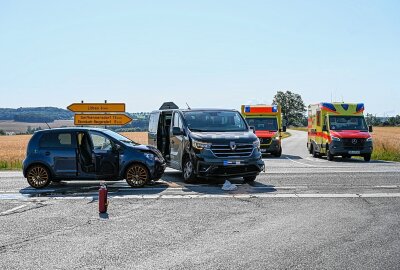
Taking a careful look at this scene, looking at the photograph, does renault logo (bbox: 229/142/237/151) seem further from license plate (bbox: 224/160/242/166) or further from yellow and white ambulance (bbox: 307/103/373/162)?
yellow and white ambulance (bbox: 307/103/373/162)

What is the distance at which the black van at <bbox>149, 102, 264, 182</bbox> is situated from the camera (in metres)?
13.5

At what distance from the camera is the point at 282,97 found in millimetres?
193625

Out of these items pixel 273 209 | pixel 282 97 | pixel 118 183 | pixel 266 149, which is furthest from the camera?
pixel 282 97

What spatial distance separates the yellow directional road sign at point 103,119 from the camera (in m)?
25.7

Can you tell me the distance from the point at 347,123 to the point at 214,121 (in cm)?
1257

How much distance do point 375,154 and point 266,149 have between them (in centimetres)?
615

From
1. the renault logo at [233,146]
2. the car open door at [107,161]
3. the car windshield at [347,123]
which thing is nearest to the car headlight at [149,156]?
the car open door at [107,161]

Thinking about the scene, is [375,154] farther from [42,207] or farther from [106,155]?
[42,207]

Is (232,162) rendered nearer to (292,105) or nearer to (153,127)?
(153,127)

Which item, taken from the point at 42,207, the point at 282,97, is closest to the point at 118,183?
the point at 42,207

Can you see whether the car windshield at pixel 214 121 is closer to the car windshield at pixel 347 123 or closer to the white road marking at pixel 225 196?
the white road marking at pixel 225 196

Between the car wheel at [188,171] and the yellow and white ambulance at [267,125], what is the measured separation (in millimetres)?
13349

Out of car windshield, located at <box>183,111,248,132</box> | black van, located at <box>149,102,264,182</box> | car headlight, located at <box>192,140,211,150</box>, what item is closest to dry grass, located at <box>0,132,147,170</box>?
black van, located at <box>149,102,264,182</box>

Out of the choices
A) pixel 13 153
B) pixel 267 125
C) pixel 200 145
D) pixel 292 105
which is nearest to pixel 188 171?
pixel 200 145
